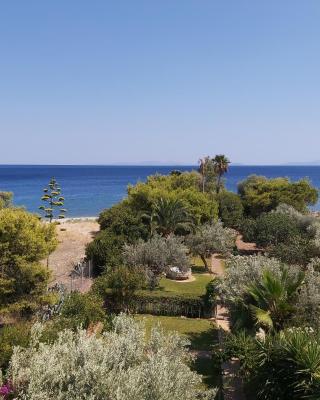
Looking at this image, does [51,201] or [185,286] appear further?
[51,201]

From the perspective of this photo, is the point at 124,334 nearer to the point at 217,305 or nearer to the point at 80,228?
the point at 217,305

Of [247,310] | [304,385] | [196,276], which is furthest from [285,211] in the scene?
[304,385]

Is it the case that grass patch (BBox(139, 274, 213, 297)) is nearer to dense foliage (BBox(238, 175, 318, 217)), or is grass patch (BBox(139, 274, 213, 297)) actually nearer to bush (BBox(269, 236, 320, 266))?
bush (BBox(269, 236, 320, 266))

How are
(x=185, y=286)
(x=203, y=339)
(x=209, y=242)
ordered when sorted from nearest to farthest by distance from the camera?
1. (x=203, y=339)
2. (x=185, y=286)
3. (x=209, y=242)

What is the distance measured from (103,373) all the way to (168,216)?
93.6 feet

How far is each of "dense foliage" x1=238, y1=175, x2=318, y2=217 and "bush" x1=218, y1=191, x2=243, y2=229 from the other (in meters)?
2.57

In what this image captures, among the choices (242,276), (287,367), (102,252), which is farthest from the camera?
(102,252)

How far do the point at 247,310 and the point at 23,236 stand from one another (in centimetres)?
1073

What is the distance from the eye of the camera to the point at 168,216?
3769 centimetres

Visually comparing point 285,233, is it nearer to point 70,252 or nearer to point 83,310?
point 70,252

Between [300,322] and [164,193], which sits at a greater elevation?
[164,193]

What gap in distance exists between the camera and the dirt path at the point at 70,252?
2785 centimetres

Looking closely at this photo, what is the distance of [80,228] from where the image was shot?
52656mm

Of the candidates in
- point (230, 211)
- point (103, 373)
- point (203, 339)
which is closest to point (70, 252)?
point (203, 339)
